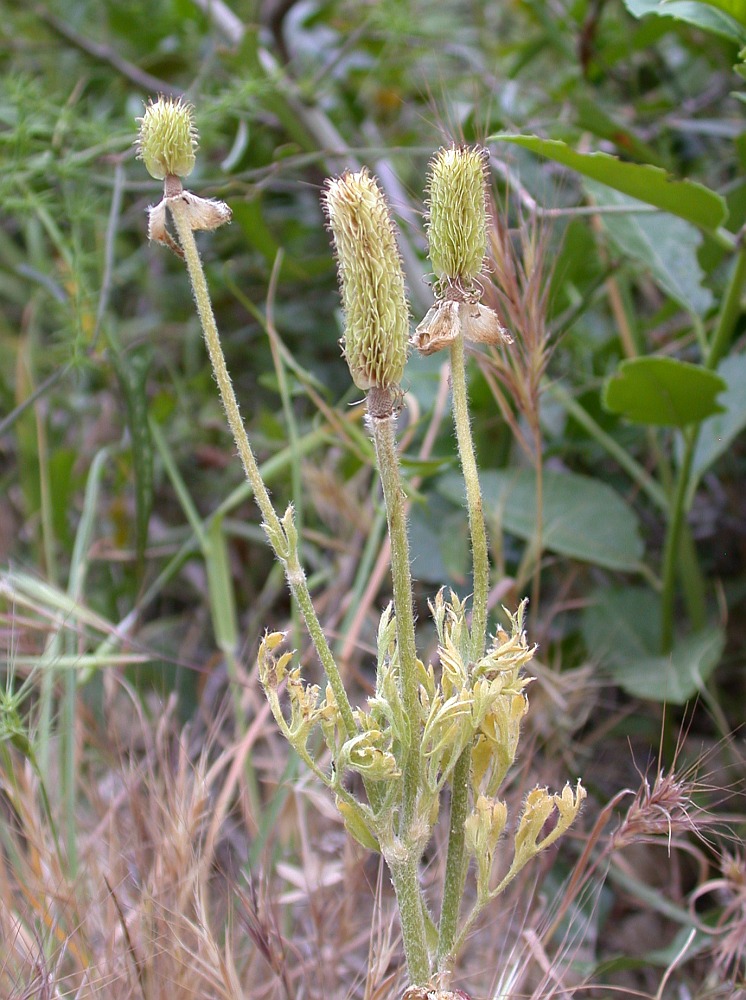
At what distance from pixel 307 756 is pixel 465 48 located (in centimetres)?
122

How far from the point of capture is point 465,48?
4.38 ft

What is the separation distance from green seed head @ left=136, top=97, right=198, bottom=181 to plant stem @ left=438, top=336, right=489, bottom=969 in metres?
0.12

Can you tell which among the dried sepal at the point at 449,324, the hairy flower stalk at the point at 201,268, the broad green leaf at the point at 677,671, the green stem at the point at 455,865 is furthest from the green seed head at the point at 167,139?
the broad green leaf at the point at 677,671

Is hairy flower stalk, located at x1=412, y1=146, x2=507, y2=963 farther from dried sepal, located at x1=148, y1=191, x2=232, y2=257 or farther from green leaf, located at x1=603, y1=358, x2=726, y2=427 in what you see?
green leaf, located at x1=603, y1=358, x2=726, y2=427

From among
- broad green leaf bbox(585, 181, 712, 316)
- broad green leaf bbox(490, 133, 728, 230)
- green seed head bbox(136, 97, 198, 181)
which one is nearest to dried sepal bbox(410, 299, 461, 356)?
green seed head bbox(136, 97, 198, 181)

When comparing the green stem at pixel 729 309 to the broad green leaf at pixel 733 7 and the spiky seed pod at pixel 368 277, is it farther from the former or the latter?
the spiky seed pod at pixel 368 277

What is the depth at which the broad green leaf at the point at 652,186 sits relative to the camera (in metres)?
0.57

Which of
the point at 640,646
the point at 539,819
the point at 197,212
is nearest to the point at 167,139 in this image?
the point at 197,212

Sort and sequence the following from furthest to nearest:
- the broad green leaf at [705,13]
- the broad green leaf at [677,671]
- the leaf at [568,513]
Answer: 1. the leaf at [568,513]
2. the broad green leaf at [677,671]
3. the broad green leaf at [705,13]

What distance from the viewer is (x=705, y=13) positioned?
0.60m

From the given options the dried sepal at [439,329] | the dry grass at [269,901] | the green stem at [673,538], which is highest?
the dried sepal at [439,329]

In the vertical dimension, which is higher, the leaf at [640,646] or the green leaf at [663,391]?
the green leaf at [663,391]

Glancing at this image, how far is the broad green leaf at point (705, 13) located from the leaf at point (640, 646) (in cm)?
42

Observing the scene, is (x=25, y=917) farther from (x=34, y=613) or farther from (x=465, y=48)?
(x=465, y=48)
